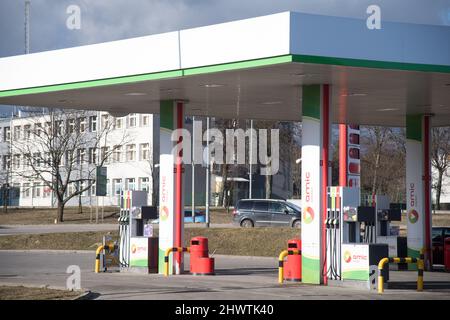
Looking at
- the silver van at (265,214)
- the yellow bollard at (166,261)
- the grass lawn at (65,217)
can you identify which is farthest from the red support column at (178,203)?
the grass lawn at (65,217)

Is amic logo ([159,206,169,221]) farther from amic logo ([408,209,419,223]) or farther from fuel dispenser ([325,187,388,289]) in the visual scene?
amic logo ([408,209,419,223])

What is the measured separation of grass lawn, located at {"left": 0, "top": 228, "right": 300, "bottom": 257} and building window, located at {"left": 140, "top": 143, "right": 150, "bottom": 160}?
41.5 meters

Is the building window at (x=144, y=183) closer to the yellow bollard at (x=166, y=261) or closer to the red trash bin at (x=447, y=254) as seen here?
the red trash bin at (x=447, y=254)

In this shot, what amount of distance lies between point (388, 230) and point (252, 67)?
1086cm

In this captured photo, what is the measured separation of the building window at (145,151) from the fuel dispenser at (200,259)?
5674 centimetres

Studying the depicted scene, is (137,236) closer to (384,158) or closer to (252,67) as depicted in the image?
(252,67)

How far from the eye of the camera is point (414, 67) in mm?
18703

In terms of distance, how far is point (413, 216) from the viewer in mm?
27312

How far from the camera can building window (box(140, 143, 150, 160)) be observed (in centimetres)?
8044

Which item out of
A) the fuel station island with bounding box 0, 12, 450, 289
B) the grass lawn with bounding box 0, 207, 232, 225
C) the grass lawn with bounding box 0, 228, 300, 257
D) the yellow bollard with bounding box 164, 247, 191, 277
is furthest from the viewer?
the grass lawn with bounding box 0, 207, 232, 225

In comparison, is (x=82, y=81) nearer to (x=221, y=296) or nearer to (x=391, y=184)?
(x=221, y=296)

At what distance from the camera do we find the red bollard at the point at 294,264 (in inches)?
835

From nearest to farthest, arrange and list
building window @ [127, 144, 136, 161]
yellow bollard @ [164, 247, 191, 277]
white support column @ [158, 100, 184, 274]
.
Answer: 1. yellow bollard @ [164, 247, 191, 277]
2. white support column @ [158, 100, 184, 274]
3. building window @ [127, 144, 136, 161]

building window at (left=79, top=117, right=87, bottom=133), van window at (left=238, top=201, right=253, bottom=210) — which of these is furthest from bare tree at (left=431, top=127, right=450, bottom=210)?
building window at (left=79, top=117, right=87, bottom=133)
